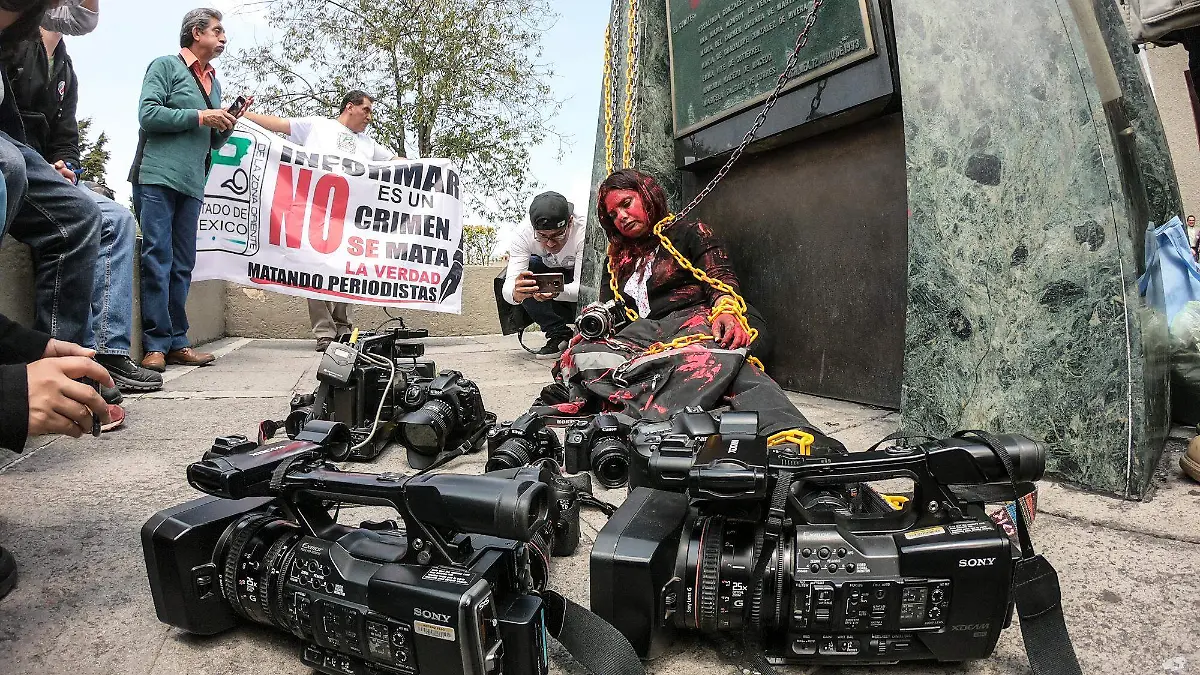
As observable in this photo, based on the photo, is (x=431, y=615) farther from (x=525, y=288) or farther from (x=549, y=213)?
(x=549, y=213)

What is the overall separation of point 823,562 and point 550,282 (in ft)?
12.9

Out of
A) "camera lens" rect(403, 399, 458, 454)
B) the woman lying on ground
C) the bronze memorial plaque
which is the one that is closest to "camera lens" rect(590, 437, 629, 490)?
the woman lying on ground

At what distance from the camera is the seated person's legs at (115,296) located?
333 cm

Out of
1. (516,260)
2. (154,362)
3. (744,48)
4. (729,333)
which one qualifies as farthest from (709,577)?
(516,260)

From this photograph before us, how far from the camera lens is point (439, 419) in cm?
241

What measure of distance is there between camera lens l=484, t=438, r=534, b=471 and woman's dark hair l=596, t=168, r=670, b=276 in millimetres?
1750

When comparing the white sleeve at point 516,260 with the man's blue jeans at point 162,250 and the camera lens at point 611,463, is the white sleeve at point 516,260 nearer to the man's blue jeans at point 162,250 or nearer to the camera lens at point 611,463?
the man's blue jeans at point 162,250

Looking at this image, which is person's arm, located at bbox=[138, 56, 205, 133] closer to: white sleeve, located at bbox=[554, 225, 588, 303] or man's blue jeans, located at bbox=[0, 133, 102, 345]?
man's blue jeans, located at bbox=[0, 133, 102, 345]

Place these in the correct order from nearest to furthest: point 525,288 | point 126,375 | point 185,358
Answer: point 126,375 < point 185,358 < point 525,288

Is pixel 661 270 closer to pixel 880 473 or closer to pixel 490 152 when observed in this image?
pixel 880 473

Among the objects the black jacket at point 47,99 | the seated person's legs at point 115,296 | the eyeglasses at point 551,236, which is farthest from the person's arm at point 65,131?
the eyeglasses at point 551,236

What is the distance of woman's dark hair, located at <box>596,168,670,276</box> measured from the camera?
358 cm

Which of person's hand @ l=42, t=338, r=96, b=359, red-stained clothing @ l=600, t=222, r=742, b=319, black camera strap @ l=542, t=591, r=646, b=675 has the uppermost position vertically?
red-stained clothing @ l=600, t=222, r=742, b=319

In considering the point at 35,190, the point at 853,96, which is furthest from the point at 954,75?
the point at 35,190
